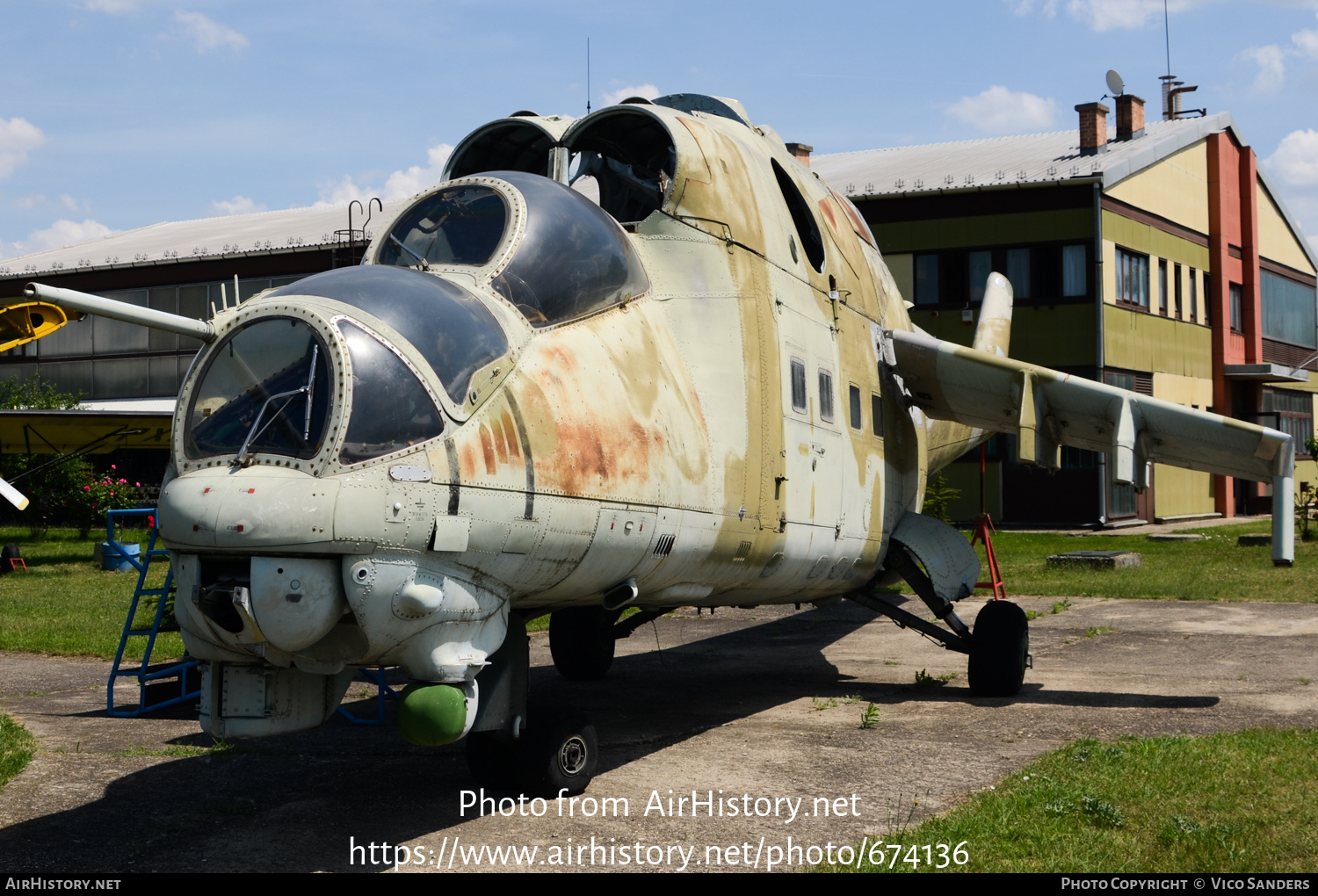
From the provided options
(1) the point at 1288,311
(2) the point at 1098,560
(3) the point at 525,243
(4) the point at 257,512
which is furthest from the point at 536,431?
(1) the point at 1288,311

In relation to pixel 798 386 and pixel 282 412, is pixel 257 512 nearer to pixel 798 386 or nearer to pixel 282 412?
pixel 282 412

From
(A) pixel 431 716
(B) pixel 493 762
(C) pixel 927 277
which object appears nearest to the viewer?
(A) pixel 431 716

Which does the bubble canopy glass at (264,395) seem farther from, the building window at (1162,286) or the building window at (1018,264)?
the building window at (1162,286)

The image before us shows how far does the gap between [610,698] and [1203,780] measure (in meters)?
5.59

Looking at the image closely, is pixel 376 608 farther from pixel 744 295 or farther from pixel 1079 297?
pixel 1079 297

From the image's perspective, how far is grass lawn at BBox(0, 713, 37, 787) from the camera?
8.62 m

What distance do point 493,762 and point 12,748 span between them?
4.26 meters

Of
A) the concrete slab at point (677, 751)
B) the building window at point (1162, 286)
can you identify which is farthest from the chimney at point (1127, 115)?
the concrete slab at point (677, 751)

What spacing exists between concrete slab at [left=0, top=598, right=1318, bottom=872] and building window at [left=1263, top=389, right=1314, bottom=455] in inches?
1143

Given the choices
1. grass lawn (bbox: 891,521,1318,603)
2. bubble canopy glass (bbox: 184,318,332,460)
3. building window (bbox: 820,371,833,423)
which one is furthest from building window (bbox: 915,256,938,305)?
bubble canopy glass (bbox: 184,318,332,460)

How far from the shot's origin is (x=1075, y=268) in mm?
32031

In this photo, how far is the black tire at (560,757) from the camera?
7.46 meters

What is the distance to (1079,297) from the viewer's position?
3209 cm

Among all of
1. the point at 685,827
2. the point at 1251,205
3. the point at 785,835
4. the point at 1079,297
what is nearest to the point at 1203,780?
the point at 785,835
